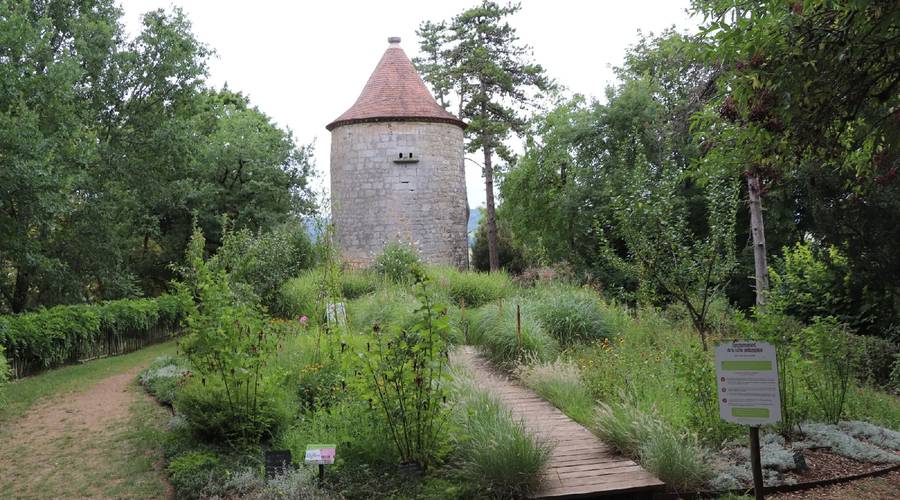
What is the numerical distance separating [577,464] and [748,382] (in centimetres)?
195

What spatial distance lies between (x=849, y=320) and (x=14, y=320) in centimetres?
1327

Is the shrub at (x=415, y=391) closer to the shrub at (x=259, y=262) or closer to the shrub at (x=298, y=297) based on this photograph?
the shrub at (x=298, y=297)

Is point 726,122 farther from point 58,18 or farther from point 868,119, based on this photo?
point 58,18

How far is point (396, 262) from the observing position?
16422mm

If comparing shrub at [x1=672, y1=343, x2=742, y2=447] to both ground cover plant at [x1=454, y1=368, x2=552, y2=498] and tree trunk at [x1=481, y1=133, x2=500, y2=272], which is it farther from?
tree trunk at [x1=481, y1=133, x2=500, y2=272]

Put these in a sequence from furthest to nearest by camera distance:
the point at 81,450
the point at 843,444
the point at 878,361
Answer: the point at 878,361
the point at 81,450
the point at 843,444

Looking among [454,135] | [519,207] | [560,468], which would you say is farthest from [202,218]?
[560,468]

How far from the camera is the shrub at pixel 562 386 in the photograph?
23.1ft

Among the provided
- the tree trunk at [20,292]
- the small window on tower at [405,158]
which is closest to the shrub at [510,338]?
the small window on tower at [405,158]

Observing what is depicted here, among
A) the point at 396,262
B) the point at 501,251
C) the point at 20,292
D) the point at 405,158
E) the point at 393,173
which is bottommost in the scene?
the point at 20,292

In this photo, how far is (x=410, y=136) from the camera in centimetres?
1977

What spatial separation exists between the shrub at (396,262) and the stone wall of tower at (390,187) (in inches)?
83.0

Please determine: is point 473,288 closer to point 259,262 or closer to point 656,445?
point 259,262

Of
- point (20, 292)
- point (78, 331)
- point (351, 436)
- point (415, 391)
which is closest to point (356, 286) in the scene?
point (78, 331)
